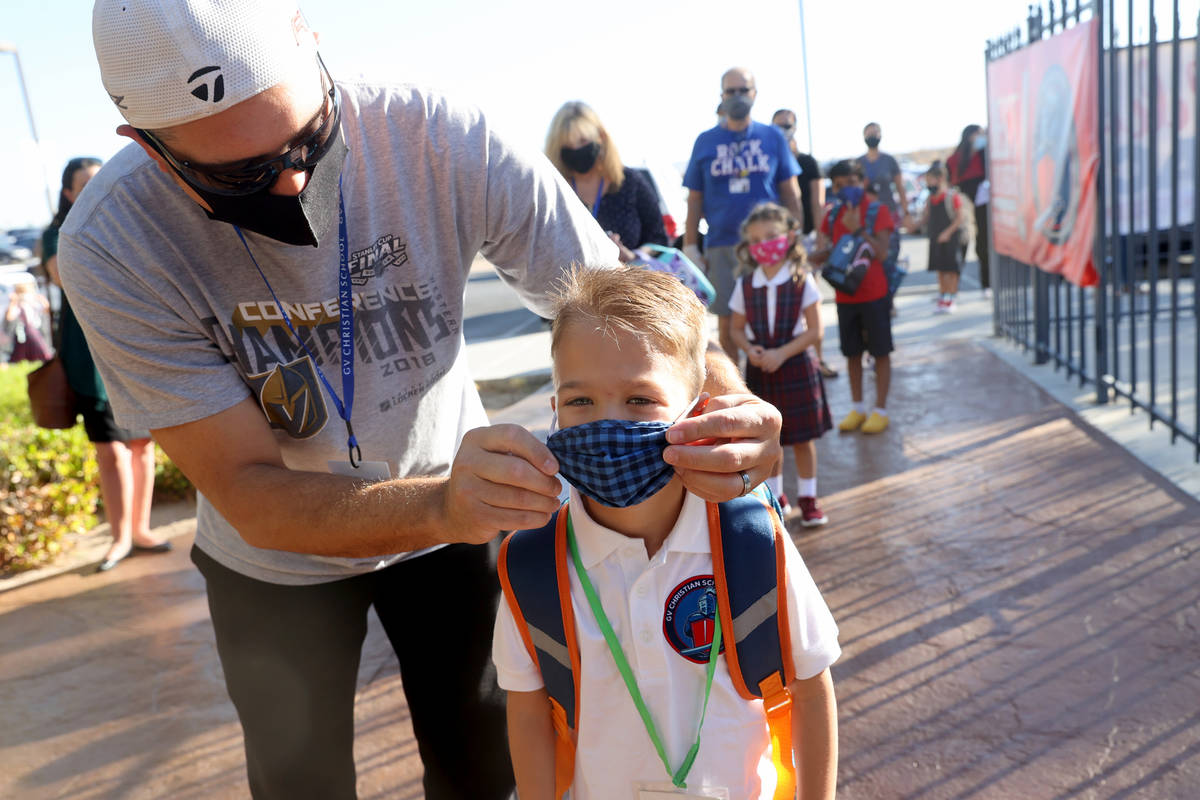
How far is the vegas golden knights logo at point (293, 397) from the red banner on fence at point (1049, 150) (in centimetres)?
529

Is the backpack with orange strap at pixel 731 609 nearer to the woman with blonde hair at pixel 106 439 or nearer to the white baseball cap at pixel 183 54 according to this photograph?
the white baseball cap at pixel 183 54

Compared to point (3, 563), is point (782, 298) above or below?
above

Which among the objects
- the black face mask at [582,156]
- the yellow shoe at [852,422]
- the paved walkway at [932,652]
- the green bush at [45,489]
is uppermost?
the black face mask at [582,156]

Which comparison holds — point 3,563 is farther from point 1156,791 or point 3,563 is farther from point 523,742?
point 1156,791

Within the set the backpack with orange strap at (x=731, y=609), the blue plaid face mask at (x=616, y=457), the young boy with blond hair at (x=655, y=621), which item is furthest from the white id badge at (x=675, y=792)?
the blue plaid face mask at (x=616, y=457)

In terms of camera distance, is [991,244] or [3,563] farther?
[991,244]

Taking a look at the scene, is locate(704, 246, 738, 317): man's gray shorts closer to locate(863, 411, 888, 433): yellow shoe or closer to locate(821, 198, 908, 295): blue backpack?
locate(821, 198, 908, 295): blue backpack

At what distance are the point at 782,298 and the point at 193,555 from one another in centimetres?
329

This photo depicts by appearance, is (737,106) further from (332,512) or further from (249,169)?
(332,512)

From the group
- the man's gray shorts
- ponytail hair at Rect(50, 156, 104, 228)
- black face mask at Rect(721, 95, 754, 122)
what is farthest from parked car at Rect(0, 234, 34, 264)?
black face mask at Rect(721, 95, 754, 122)

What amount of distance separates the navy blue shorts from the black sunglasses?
4.82m

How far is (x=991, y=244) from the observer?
870cm

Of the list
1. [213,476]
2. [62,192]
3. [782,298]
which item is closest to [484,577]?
[213,476]

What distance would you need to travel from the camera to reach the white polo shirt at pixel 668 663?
5.58 feet
